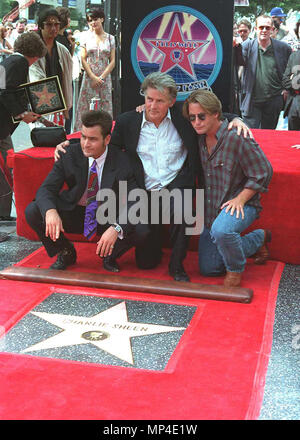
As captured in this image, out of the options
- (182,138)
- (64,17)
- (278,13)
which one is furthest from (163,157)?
(278,13)

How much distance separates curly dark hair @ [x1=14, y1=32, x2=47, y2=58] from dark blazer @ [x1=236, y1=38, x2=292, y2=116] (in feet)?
8.61

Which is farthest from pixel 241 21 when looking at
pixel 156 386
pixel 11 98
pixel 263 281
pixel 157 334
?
pixel 156 386

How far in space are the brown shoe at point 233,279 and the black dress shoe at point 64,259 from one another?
3.24 ft

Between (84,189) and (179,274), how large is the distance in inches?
30.1

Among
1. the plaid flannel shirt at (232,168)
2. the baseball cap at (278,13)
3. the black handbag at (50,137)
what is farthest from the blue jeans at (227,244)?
the baseball cap at (278,13)

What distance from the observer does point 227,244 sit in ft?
11.2

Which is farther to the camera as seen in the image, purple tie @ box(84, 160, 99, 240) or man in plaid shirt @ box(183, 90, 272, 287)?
purple tie @ box(84, 160, 99, 240)

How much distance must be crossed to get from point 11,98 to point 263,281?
214 centimetres

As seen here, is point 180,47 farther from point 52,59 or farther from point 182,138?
point 182,138

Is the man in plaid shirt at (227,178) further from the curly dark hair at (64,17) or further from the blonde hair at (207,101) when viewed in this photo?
the curly dark hair at (64,17)

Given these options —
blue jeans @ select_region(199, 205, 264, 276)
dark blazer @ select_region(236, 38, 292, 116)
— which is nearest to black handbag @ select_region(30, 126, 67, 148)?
blue jeans @ select_region(199, 205, 264, 276)

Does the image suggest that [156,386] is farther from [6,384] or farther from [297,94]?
[297,94]

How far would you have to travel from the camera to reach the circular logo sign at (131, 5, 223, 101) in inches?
187

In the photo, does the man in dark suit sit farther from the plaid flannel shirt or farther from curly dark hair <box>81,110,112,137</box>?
the plaid flannel shirt
